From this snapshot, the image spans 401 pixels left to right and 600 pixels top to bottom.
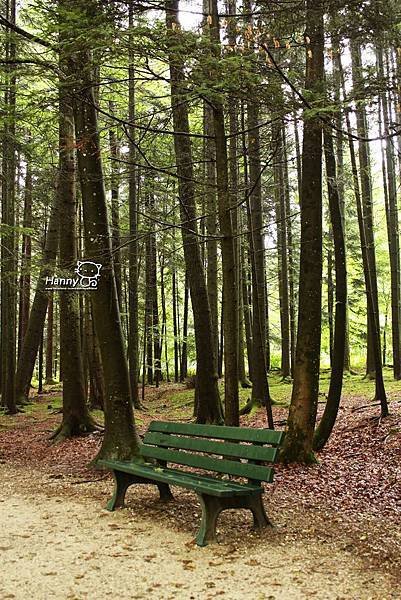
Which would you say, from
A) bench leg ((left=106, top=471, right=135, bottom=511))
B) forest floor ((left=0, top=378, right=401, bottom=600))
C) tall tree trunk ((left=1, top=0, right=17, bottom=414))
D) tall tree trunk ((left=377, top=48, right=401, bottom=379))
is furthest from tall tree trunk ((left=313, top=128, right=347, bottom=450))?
tall tree trunk ((left=377, top=48, right=401, bottom=379))

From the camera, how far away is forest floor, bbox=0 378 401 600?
381 cm

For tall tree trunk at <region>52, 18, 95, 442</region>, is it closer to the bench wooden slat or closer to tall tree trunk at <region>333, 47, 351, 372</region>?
the bench wooden slat

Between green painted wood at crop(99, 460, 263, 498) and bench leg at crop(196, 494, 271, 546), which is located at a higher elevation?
green painted wood at crop(99, 460, 263, 498)

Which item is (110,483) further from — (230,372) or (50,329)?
(50,329)

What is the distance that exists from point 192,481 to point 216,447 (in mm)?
510

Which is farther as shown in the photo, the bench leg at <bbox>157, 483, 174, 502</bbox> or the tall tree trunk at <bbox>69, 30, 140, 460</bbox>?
the tall tree trunk at <bbox>69, 30, 140, 460</bbox>

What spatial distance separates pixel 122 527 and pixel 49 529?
0.68 m

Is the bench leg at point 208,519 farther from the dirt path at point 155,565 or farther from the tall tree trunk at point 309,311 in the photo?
the tall tree trunk at point 309,311

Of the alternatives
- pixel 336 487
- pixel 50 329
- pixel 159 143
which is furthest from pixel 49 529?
pixel 50 329

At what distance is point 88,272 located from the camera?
9016mm

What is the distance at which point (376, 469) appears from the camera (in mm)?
7145

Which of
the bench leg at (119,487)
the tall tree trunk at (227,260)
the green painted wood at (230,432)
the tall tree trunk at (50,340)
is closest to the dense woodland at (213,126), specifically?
the tall tree trunk at (227,260)

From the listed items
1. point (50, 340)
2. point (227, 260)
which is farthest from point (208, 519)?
point (50, 340)

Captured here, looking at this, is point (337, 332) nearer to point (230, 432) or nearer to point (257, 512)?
point (230, 432)
